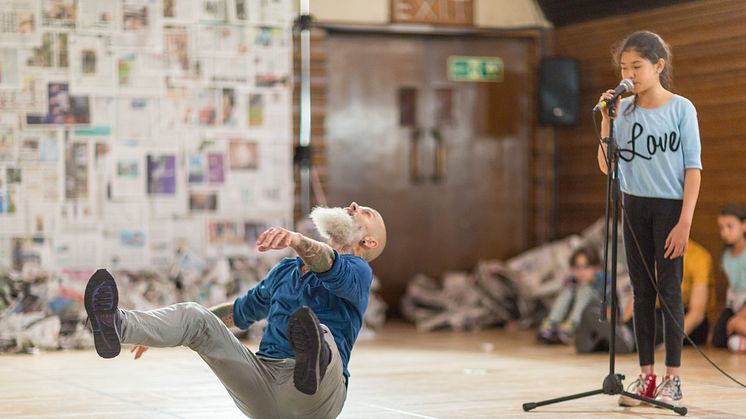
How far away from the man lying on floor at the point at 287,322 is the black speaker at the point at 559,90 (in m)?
5.05

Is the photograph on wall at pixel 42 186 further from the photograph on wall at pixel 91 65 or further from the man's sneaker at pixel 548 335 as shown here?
the man's sneaker at pixel 548 335

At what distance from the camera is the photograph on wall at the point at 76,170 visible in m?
6.79

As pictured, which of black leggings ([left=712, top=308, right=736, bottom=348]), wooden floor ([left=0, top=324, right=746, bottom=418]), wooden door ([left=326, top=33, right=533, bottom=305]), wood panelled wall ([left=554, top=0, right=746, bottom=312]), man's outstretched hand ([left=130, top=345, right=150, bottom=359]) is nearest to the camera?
man's outstretched hand ([left=130, top=345, right=150, bottom=359])

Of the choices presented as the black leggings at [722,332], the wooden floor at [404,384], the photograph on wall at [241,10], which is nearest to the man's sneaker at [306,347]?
the wooden floor at [404,384]

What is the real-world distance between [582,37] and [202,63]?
275 cm

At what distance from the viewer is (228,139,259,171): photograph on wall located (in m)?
7.17

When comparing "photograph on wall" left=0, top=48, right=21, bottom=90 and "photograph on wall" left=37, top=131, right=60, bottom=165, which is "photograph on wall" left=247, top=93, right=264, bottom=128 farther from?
"photograph on wall" left=0, top=48, right=21, bottom=90

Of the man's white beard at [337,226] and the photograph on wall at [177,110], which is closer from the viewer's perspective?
the man's white beard at [337,226]

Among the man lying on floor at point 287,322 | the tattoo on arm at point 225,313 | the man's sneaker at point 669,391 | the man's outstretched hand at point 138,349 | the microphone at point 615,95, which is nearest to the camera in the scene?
the man lying on floor at point 287,322

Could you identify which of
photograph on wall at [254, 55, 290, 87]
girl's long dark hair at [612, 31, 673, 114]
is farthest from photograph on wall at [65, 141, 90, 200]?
girl's long dark hair at [612, 31, 673, 114]

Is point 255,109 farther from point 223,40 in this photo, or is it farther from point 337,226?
point 337,226

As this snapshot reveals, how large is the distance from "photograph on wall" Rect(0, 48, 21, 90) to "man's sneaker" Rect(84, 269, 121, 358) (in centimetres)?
412

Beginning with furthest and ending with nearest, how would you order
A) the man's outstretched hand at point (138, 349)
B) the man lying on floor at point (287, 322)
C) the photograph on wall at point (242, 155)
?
the photograph on wall at point (242, 155), the man's outstretched hand at point (138, 349), the man lying on floor at point (287, 322)

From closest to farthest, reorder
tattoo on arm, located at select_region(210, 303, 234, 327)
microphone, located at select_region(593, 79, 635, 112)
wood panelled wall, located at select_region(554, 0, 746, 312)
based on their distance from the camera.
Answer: tattoo on arm, located at select_region(210, 303, 234, 327), microphone, located at select_region(593, 79, 635, 112), wood panelled wall, located at select_region(554, 0, 746, 312)
